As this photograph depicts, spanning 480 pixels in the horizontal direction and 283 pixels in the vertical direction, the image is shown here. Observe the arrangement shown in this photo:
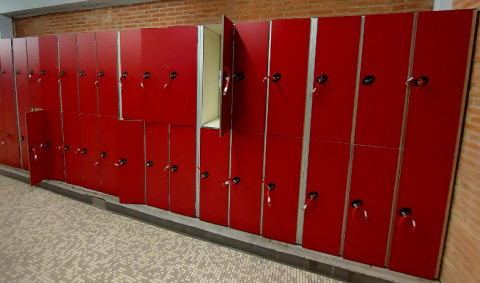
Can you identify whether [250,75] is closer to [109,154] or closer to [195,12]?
[195,12]

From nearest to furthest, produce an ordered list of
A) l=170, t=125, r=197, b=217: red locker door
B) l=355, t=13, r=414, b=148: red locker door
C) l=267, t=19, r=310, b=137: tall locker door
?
l=355, t=13, r=414, b=148: red locker door
l=267, t=19, r=310, b=137: tall locker door
l=170, t=125, r=197, b=217: red locker door

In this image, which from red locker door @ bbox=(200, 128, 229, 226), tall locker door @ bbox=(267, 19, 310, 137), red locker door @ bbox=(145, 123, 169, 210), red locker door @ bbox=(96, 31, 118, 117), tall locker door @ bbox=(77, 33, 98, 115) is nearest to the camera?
tall locker door @ bbox=(267, 19, 310, 137)

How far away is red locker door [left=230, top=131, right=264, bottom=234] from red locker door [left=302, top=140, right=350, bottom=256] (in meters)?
0.48

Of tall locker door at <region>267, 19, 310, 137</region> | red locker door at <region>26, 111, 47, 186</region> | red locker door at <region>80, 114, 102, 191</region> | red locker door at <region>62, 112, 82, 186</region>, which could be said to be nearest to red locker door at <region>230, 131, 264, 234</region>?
tall locker door at <region>267, 19, 310, 137</region>

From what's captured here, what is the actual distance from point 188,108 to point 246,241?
4.86 feet

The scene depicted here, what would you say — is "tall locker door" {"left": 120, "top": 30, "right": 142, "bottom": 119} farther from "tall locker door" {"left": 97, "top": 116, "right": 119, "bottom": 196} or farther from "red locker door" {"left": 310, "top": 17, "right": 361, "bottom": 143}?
"red locker door" {"left": 310, "top": 17, "right": 361, "bottom": 143}

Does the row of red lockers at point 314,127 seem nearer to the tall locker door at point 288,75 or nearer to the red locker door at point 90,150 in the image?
the tall locker door at point 288,75

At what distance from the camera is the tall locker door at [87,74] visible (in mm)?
3101

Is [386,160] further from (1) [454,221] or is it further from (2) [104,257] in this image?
(2) [104,257]

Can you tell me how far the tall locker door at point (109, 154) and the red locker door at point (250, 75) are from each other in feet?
5.73

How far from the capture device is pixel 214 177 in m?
2.60

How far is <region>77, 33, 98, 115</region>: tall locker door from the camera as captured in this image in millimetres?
3101

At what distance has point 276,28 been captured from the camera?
2121 mm

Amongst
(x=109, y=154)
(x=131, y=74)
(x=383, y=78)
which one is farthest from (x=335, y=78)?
(x=109, y=154)
